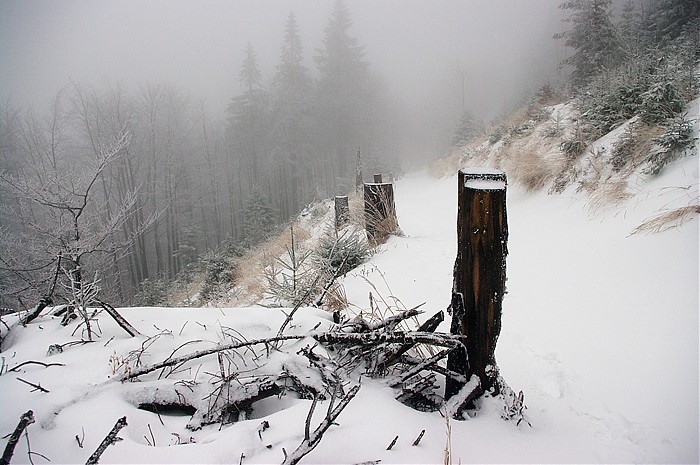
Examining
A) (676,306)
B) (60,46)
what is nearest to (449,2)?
(60,46)

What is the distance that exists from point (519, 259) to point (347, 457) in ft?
12.3

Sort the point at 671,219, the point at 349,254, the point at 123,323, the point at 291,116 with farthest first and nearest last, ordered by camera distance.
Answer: the point at 291,116
the point at 349,254
the point at 671,219
the point at 123,323

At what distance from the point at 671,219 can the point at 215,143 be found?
34.2 meters

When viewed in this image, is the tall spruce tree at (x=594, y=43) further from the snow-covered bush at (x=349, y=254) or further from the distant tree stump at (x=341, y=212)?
the snow-covered bush at (x=349, y=254)

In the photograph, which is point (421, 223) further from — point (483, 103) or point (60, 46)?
point (60, 46)

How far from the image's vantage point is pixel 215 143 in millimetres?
32062

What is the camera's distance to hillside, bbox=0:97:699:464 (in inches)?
47.5

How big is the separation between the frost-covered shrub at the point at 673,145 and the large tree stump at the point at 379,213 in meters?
3.82

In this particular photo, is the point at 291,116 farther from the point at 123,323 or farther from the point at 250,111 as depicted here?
the point at 123,323

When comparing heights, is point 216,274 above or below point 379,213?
below

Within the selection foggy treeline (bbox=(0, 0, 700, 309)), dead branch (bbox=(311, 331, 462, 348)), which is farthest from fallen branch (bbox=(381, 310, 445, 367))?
foggy treeline (bbox=(0, 0, 700, 309))

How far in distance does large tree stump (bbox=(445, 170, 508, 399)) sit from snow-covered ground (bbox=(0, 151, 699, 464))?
211 mm

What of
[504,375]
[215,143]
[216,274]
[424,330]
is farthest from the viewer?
[215,143]

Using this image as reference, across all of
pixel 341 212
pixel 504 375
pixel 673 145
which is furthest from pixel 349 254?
pixel 673 145
